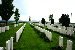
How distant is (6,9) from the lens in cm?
Answer: 5281

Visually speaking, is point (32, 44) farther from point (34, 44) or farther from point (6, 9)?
point (6, 9)

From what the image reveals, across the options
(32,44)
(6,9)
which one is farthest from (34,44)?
(6,9)

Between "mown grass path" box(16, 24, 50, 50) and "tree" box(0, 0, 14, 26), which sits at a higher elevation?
"tree" box(0, 0, 14, 26)

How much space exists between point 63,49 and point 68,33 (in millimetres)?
12301

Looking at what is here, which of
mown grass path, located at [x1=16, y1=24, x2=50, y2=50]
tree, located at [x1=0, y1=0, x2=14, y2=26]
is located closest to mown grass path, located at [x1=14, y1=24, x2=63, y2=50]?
mown grass path, located at [x1=16, y1=24, x2=50, y2=50]

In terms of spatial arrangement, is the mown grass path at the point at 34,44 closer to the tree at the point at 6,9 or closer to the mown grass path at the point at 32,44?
the mown grass path at the point at 32,44

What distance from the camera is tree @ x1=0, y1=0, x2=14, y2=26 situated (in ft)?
171

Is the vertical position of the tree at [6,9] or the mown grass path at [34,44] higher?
the tree at [6,9]

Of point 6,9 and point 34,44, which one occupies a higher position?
point 6,9

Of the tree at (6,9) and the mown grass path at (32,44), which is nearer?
the mown grass path at (32,44)

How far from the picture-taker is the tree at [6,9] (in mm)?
52156

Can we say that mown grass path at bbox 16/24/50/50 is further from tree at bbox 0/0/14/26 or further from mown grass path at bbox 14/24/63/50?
tree at bbox 0/0/14/26

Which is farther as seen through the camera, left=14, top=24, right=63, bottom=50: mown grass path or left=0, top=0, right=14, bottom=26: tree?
left=0, top=0, right=14, bottom=26: tree

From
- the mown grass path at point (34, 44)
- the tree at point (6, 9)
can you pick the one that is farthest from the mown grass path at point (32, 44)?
the tree at point (6, 9)
